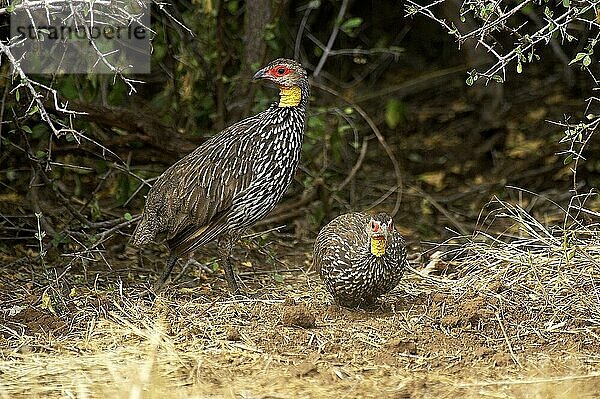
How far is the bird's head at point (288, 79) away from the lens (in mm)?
6168

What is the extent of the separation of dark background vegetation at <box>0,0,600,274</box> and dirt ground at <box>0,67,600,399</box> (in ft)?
0.72

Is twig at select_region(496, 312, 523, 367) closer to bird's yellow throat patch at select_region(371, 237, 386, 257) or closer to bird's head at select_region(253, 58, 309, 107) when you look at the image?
bird's yellow throat patch at select_region(371, 237, 386, 257)

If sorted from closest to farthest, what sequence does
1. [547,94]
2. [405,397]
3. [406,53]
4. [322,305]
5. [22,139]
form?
[405,397], [322,305], [22,139], [547,94], [406,53]

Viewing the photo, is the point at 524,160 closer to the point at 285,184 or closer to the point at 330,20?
the point at 330,20

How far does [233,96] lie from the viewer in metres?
7.98

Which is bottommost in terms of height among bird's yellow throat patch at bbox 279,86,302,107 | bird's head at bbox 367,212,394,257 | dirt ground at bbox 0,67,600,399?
dirt ground at bbox 0,67,600,399

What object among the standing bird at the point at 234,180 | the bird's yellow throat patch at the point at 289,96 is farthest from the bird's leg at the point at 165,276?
the bird's yellow throat patch at the point at 289,96

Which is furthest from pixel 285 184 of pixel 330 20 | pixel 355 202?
pixel 330 20

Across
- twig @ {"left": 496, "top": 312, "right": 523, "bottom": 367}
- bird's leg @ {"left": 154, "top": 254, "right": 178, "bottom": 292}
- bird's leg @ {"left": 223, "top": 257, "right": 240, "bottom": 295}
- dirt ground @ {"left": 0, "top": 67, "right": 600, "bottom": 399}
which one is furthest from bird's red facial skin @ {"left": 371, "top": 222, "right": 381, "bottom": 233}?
bird's leg @ {"left": 154, "top": 254, "right": 178, "bottom": 292}

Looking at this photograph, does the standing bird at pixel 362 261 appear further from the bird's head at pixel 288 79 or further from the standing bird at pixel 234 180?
the bird's head at pixel 288 79

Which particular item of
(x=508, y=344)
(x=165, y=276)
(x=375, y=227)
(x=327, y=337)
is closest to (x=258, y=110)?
(x=165, y=276)

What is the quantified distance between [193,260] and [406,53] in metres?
6.25

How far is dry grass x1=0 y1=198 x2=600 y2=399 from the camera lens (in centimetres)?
468

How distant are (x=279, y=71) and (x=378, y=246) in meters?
1.31
